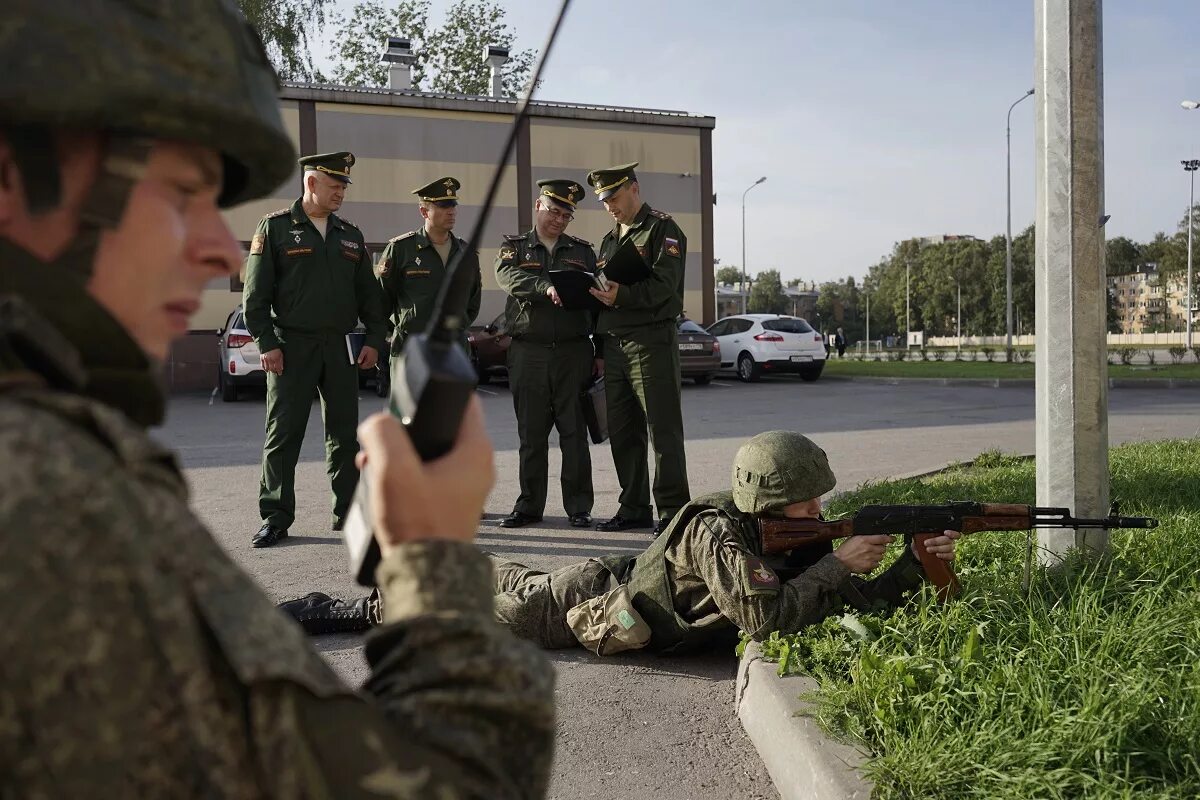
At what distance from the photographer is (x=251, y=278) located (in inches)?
257

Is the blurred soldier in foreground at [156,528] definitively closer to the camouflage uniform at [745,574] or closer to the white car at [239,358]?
the camouflage uniform at [745,574]

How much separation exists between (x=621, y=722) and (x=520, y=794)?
267cm

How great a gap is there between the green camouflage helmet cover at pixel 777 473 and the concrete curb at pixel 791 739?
51cm

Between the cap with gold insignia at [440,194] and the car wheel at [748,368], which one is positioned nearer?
the cap with gold insignia at [440,194]

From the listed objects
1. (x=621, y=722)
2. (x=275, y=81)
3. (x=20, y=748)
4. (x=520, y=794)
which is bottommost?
(x=621, y=722)

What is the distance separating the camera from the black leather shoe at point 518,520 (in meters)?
6.95

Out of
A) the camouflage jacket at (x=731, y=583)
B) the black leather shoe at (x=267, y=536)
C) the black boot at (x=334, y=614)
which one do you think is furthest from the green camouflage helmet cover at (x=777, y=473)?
the black leather shoe at (x=267, y=536)

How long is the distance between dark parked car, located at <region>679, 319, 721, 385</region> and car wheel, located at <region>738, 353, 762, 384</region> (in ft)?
5.14

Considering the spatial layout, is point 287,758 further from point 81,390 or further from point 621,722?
point 621,722

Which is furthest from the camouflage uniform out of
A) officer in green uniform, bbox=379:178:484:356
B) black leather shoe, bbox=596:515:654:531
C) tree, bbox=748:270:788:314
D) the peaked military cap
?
tree, bbox=748:270:788:314

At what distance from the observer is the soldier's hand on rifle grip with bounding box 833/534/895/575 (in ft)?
12.7

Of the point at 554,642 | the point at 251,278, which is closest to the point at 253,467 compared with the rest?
the point at 251,278

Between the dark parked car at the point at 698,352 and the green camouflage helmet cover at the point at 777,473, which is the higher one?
the dark parked car at the point at 698,352

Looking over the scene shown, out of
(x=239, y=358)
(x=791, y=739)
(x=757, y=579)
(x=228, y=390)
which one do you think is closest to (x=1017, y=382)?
(x=239, y=358)
